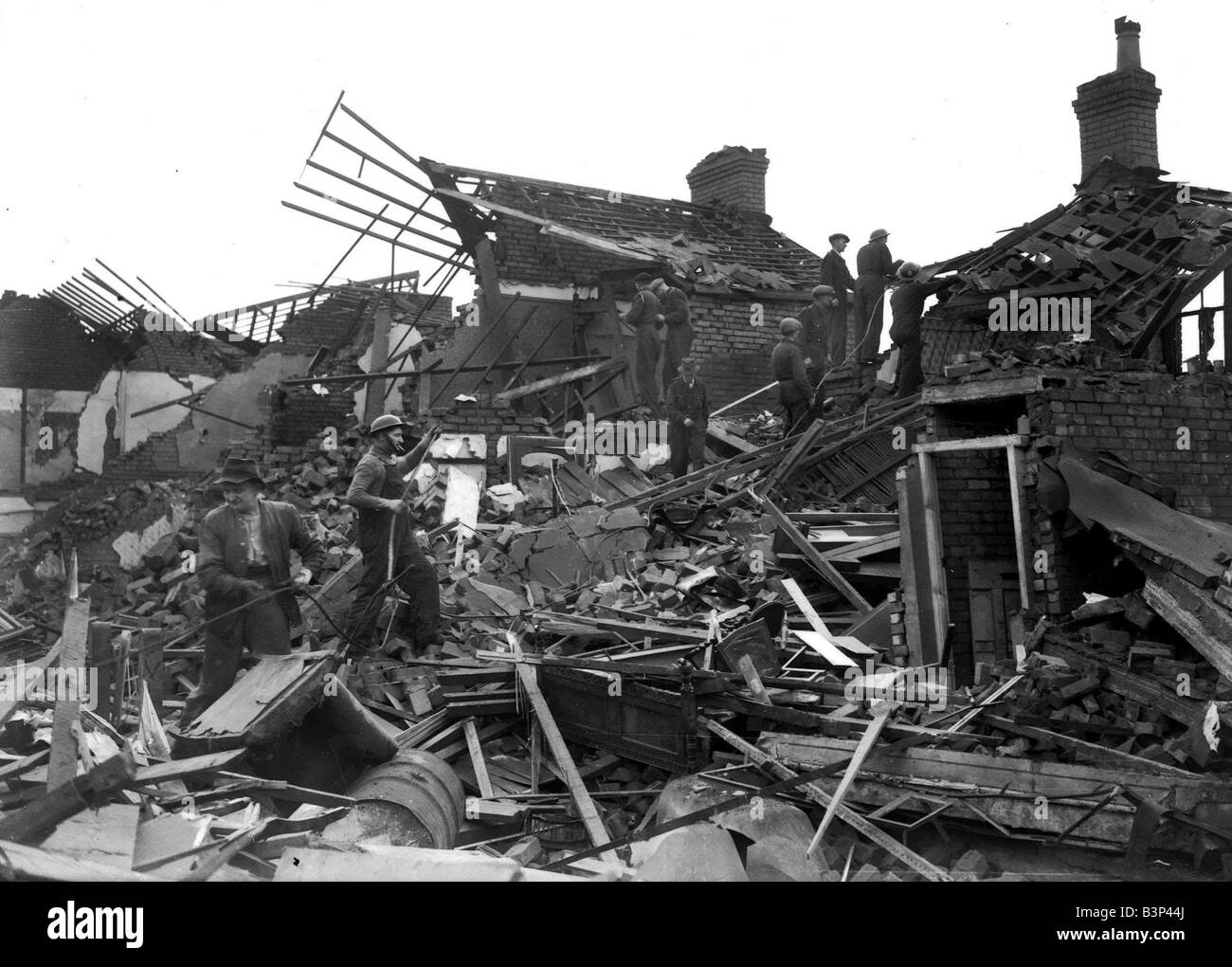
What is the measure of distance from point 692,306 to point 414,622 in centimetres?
929

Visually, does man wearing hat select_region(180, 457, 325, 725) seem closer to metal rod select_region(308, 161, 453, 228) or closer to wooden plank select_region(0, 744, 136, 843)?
wooden plank select_region(0, 744, 136, 843)

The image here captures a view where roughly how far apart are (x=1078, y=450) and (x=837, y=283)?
8.71 metres

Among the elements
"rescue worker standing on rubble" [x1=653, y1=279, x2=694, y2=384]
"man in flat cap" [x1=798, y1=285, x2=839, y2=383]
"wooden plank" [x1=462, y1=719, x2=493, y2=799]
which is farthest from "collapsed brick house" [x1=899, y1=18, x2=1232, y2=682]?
"rescue worker standing on rubble" [x1=653, y1=279, x2=694, y2=384]

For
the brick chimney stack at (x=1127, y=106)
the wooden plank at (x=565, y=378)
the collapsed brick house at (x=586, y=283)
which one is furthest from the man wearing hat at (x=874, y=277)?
the wooden plank at (x=565, y=378)

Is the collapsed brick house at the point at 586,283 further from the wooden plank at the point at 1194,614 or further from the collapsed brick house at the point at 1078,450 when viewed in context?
the wooden plank at the point at 1194,614

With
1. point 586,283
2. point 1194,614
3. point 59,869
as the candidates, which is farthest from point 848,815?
point 586,283

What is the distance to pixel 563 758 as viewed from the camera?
22.5 ft

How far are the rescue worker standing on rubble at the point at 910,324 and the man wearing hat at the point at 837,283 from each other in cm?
375

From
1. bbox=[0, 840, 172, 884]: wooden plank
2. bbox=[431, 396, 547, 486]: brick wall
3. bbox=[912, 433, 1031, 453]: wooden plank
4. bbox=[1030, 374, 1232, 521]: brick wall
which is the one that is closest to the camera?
bbox=[0, 840, 172, 884]: wooden plank

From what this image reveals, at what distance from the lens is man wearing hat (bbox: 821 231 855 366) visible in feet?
51.2

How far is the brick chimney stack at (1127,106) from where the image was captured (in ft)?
41.6

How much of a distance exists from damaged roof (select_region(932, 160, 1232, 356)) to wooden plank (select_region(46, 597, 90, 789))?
27.3ft

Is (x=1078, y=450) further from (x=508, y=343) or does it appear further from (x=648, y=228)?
(x=648, y=228)
